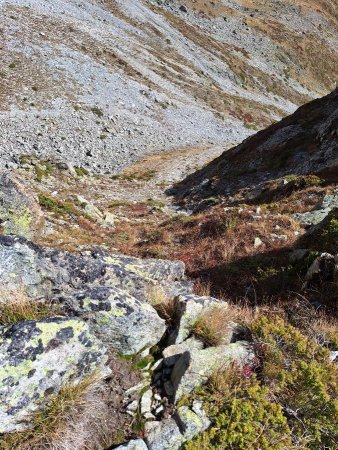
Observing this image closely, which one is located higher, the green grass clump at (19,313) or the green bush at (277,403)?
the green bush at (277,403)

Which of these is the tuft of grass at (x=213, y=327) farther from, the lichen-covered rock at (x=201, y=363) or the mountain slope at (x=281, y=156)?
the mountain slope at (x=281, y=156)

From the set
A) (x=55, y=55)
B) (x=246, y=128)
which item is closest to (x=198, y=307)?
(x=55, y=55)

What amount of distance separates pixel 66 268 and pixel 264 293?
549 centimetres

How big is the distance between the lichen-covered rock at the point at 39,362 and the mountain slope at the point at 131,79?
3088 centimetres

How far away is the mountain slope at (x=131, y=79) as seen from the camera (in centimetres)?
4097

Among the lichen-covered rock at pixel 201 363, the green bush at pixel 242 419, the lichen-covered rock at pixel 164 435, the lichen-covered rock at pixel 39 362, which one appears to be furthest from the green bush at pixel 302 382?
the lichen-covered rock at pixel 39 362

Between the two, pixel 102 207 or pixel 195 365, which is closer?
pixel 195 365

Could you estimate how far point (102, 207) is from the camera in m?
27.7

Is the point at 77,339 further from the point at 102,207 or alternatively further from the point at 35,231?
the point at 102,207

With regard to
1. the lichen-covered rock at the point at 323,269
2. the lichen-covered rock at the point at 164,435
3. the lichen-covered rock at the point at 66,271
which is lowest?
the lichen-covered rock at the point at 66,271

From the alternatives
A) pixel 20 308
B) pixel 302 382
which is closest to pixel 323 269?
pixel 302 382

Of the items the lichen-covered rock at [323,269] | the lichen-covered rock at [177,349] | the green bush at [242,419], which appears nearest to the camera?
the green bush at [242,419]

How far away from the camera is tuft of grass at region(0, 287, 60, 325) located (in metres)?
5.53

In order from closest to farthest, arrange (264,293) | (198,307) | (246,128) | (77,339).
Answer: (77,339) < (198,307) < (264,293) < (246,128)
